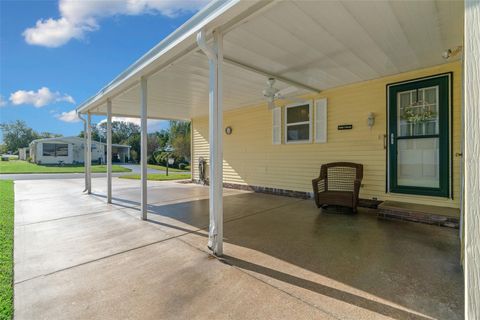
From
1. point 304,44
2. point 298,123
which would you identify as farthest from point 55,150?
point 304,44

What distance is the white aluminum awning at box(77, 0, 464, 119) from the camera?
2.50 m

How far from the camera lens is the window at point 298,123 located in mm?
5995

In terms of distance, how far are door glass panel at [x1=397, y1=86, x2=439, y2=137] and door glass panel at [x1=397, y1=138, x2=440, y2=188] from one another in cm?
17

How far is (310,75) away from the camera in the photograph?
4598mm

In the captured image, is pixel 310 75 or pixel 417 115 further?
pixel 310 75

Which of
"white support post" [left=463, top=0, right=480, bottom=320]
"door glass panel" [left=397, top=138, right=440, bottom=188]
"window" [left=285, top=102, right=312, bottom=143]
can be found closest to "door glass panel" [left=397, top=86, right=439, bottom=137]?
"door glass panel" [left=397, top=138, right=440, bottom=188]

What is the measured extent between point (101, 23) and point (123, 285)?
8539mm

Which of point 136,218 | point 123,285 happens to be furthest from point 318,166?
point 123,285

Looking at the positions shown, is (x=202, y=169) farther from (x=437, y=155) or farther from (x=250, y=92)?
(x=437, y=155)

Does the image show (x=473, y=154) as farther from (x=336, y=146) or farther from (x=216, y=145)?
(x=336, y=146)

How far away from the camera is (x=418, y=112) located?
433 centimetres

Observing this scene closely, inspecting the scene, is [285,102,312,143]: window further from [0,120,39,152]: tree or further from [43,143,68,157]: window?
[0,120,39,152]: tree

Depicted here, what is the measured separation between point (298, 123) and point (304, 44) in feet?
9.91

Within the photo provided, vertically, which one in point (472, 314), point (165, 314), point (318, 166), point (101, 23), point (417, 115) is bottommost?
point (165, 314)
